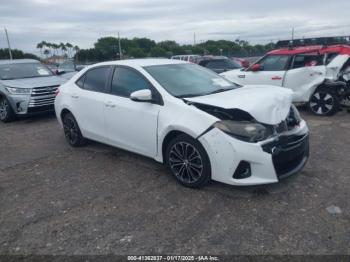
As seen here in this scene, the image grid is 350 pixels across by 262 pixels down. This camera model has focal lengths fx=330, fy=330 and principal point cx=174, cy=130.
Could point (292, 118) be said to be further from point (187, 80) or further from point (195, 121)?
point (187, 80)

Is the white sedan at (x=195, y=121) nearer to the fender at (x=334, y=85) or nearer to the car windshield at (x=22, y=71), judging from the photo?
the fender at (x=334, y=85)

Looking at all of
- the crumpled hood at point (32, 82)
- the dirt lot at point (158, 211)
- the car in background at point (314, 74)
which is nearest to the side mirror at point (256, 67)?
the car in background at point (314, 74)

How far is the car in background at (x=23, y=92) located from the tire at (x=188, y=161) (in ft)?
18.7

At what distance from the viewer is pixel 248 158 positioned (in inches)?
144

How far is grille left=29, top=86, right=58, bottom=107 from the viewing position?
8633 millimetres

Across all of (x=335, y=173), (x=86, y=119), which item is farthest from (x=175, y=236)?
(x=86, y=119)

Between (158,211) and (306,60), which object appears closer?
(158,211)

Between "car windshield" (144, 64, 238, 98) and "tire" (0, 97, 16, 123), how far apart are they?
5.67 m

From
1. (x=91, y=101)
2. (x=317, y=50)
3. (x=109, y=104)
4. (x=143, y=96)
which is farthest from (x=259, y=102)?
(x=317, y=50)

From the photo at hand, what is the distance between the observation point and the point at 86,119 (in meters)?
5.65

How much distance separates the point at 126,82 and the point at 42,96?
4.73 m

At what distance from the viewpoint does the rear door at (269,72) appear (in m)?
8.74

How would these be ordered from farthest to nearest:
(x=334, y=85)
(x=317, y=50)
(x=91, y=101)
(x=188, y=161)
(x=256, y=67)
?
(x=256, y=67) < (x=317, y=50) < (x=334, y=85) < (x=91, y=101) < (x=188, y=161)

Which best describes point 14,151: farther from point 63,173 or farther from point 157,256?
point 157,256
